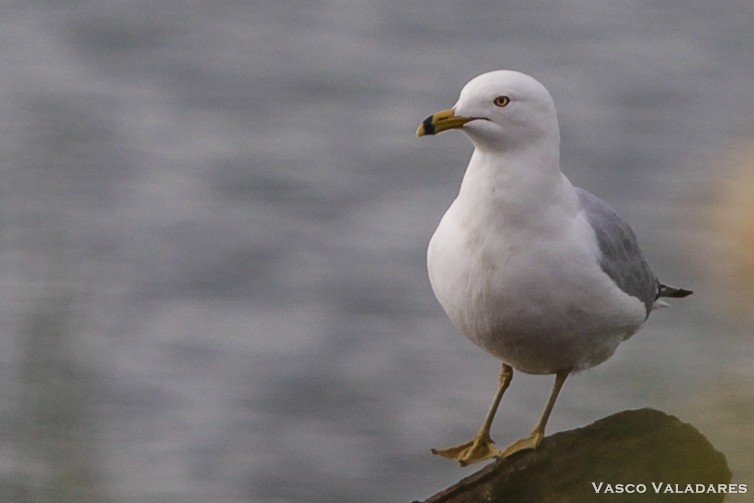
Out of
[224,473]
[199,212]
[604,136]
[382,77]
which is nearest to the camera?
[224,473]

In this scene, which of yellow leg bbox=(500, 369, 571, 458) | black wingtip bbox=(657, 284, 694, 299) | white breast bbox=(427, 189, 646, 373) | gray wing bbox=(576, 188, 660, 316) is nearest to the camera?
white breast bbox=(427, 189, 646, 373)

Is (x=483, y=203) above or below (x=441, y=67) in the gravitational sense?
below

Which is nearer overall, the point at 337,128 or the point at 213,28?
the point at 337,128

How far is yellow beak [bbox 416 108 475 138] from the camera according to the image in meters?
4.96

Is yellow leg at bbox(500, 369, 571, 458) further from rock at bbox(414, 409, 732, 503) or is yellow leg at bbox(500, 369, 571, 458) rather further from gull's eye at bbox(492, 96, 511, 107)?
gull's eye at bbox(492, 96, 511, 107)

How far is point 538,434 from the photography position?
5.12 meters

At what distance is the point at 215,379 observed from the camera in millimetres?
12562

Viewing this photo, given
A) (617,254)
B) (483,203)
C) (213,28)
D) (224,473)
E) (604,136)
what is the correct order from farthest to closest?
(213,28) < (604,136) < (224,473) < (617,254) < (483,203)

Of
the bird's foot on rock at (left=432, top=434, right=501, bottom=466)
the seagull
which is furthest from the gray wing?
the bird's foot on rock at (left=432, top=434, right=501, bottom=466)

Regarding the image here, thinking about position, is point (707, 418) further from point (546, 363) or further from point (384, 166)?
point (384, 166)

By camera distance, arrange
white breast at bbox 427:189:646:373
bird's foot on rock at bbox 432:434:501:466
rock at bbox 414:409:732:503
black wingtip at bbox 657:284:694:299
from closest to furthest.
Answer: rock at bbox 414:409:732:503
white breast at bbox 427:189:646:373
bird's foot on rock at bbox 432:434:501:466
black wingtip at bbox 657:284:694:299

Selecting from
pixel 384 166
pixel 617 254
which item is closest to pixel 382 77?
pixel 384 166

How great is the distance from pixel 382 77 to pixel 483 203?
1279cm

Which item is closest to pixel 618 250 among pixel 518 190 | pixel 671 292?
pixel 518 190
